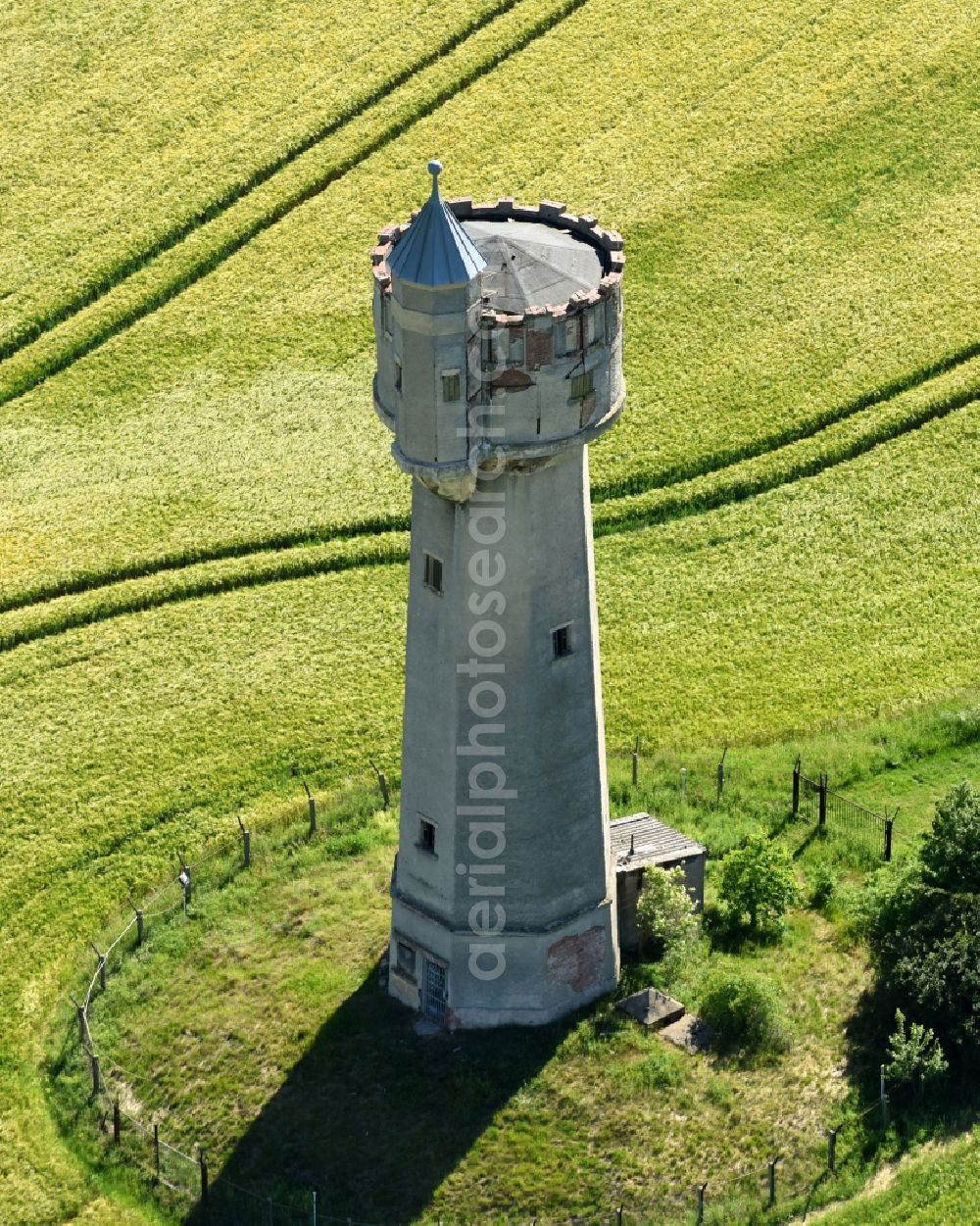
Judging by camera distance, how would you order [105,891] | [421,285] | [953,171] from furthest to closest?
Answer: 1. [953,171]
2. [105,891]
3. [421,285]

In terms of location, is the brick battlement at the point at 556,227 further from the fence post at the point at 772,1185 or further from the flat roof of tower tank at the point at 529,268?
the fence post at the point at 772,1185

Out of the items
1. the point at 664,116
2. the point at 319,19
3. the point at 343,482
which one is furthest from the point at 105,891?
the point at 319,19

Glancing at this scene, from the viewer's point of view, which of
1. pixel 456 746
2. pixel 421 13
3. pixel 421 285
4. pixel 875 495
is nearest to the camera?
pixel 421 285

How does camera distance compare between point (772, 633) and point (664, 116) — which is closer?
point (772, 633)

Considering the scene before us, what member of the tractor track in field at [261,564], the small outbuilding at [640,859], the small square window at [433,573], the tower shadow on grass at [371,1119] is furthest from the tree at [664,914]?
the tractor track in field at [261,564]

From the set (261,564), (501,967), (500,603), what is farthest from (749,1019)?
(261,564)

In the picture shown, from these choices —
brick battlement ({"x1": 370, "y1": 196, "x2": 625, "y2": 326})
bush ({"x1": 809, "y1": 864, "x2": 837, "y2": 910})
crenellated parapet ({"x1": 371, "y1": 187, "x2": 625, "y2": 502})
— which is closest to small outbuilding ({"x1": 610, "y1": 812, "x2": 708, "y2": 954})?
bush ({"x1": 809, "y1": 864, "x2": 837, "y2": 910})

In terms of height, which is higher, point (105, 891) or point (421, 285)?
point (421, 285)

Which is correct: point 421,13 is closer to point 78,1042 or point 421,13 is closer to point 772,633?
point 772,633
